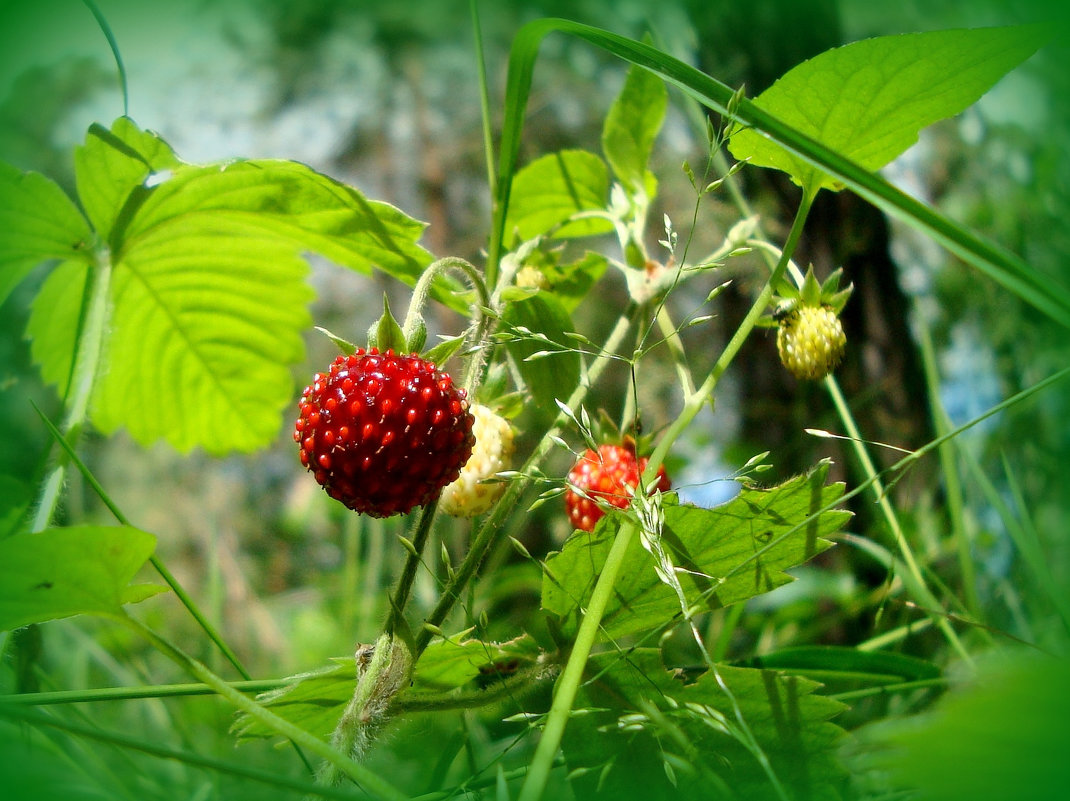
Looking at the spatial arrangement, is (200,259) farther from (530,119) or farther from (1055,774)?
(530,119)

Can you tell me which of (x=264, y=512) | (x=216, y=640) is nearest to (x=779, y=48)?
(x=216, y=640)

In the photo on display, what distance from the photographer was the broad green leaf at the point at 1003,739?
16 centimetres

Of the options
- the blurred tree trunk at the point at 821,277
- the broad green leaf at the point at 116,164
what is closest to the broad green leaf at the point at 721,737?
the broad green leaf at the point at 116,164

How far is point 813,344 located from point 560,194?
9.7 inches

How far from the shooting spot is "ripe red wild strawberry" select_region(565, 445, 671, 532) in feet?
1.40

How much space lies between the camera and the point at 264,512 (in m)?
3.55

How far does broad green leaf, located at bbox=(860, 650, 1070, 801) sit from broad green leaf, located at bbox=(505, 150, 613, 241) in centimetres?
42

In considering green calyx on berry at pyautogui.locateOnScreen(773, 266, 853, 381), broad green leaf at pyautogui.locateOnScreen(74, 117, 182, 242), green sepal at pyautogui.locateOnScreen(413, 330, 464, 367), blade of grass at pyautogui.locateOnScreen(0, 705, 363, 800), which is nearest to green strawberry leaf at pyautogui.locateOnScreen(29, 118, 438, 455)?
broad green leaf at pyautogui.locateOnScreen(74, 117, 182, 242)

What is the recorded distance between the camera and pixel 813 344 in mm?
403

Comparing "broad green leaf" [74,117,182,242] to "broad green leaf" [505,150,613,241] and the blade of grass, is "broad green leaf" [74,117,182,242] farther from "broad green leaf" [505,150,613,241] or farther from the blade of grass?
the blade of grass

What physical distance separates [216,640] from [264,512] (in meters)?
3.38

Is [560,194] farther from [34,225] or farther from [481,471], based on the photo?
[34,225]

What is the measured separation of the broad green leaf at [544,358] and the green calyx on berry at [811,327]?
0.12 meters

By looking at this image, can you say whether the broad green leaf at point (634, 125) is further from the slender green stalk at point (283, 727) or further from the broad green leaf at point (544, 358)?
the slender green stalk at point (283, 727)
